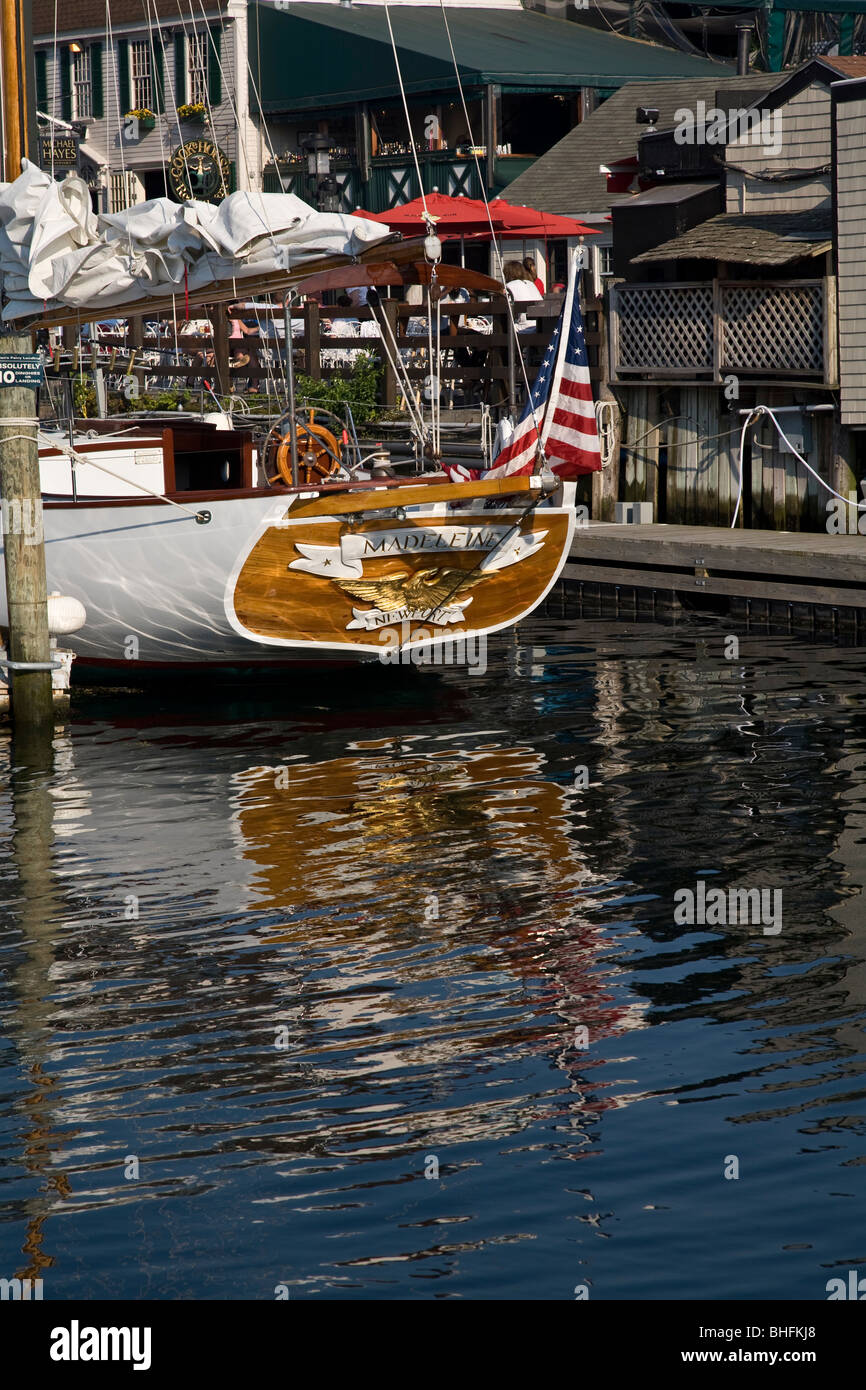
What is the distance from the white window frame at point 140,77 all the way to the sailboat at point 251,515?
33.7m

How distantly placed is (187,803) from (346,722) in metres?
3.16

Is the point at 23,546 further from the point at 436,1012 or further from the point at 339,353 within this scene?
the point at 339,353

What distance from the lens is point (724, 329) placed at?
2269cm

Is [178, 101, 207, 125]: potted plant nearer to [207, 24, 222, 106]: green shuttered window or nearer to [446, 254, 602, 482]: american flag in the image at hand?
[207, 24, 222, 106]: green shuttered window

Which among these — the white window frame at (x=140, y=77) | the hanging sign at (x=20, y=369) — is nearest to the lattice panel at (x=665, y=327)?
the hanging sign at (x=20, y=369)

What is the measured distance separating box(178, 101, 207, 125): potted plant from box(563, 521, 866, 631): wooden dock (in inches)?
1044

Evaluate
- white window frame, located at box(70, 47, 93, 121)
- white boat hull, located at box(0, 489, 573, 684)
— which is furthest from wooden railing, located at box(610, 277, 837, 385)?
white window frame, located at box(70, 47, 93, 121)

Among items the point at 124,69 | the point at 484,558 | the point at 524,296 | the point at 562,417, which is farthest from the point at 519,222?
the point at 124,69

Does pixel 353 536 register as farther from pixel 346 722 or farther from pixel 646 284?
Answer: pixel 646 284

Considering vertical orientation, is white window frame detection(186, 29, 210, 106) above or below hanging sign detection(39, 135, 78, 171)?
above

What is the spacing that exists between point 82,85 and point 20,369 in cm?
3829

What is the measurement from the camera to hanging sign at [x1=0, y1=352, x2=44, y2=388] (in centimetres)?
1484

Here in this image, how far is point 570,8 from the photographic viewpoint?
48.5 meters

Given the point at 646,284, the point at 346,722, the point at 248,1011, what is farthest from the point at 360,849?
the point at 646,284
